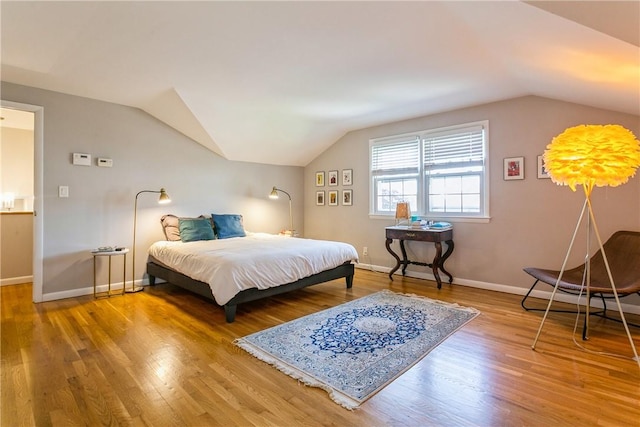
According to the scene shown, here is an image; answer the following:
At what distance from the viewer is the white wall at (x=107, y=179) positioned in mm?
3688

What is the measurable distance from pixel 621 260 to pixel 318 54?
3.47m

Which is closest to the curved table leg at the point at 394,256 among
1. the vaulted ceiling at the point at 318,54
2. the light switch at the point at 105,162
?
the vaulted ceiling at the point at 318,54

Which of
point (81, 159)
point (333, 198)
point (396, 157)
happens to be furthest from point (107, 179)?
point (396, 157)

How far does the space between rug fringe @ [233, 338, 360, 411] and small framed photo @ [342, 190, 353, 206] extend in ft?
11.5

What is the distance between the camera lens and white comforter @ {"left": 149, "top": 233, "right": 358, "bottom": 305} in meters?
3.00

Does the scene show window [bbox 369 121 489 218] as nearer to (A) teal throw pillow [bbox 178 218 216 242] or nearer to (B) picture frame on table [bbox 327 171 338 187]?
(B) picture frame on table [bbox 327 171 338 187]

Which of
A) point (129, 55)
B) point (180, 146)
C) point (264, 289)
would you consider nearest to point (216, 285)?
point (264, 289)

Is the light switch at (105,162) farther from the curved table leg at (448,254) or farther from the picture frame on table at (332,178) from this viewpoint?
the curved table leg at (448,254)

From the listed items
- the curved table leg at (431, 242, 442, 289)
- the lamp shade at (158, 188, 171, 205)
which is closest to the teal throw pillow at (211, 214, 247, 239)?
the lamp shade at (158, 188, 171, 205)

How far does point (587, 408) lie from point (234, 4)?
3.32m

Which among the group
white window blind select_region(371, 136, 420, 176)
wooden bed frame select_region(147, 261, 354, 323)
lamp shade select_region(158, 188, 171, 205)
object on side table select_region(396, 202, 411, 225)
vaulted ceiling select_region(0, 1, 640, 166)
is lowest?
wooden bed frame select_region(147, 261, 354, 323)

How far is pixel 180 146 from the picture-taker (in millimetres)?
4719

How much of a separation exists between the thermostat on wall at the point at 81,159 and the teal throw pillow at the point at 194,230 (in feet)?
4.19

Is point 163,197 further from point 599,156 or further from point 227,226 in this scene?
point 599,156
